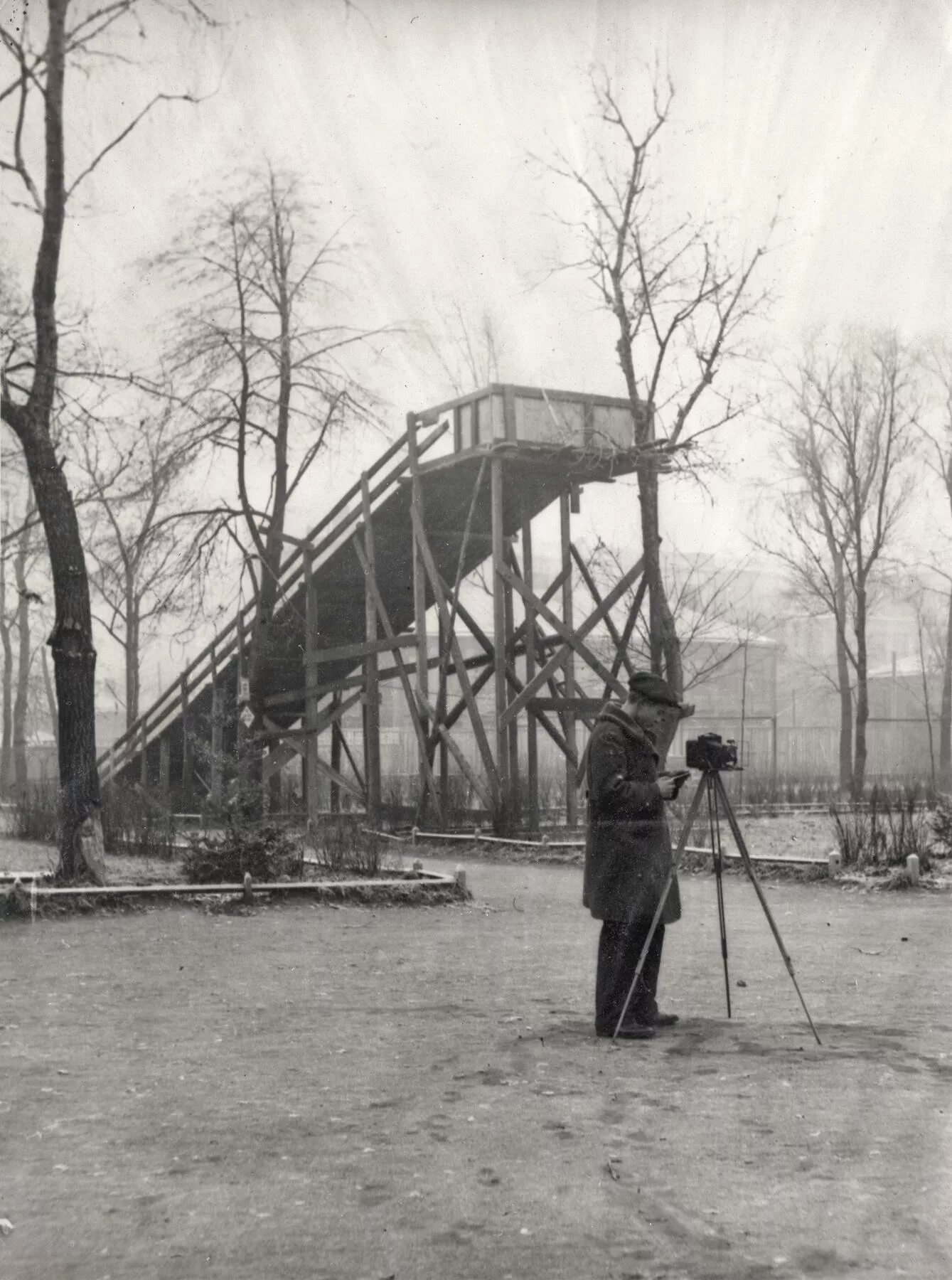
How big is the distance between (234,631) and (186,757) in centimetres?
313

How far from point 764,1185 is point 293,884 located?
8.51 metres

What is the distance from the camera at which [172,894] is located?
12312 mm

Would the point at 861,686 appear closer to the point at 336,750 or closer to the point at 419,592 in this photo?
the point at 336,750

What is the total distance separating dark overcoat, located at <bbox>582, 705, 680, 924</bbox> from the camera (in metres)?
6.68

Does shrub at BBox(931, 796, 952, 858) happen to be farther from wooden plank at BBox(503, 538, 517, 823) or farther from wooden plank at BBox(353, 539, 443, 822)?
wooden plank at BBox(353, 539, 443, 822)

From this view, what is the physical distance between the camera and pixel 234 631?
22.4 meters

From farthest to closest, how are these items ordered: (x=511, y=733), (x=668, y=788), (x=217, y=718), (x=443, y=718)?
(x=217, y=718)
(x=511, y=733)
(x=443, y=718)
(x=668, y=788)

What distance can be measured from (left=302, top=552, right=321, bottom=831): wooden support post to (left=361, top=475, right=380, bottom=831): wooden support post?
2.67 feet

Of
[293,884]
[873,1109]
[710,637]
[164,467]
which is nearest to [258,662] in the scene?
[164,467]

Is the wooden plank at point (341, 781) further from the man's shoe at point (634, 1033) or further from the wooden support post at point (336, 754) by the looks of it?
the man's shoe at point (634, 1033)

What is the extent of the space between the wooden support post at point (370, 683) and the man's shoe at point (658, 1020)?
1334 centimetres

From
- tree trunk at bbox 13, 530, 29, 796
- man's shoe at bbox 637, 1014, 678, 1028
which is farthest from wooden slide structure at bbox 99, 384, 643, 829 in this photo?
tree trunk at bbox 13, 530, 29, 796

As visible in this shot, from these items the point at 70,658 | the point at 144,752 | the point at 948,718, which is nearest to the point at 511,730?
the point at 144,752

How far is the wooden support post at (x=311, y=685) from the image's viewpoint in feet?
70.5
